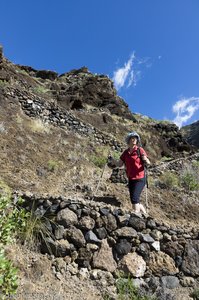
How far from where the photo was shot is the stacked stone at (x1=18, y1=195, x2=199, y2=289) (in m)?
4.99

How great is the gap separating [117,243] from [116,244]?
0.8 inches

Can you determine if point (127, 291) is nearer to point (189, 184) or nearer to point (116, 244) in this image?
point (116, 244)

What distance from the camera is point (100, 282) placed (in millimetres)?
4781

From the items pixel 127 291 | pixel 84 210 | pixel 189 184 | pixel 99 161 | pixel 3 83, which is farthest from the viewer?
pixel 3 83

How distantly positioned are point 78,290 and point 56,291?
338 mm

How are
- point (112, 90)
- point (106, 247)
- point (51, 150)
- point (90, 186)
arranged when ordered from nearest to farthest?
point (106, 247), point (90, 186), point (51, 150), point (112, 90)

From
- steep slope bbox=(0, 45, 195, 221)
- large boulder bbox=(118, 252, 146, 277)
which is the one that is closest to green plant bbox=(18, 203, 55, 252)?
large boulder bbox=(118, 252, 146, 277)

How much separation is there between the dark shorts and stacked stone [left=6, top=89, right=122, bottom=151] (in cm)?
1024

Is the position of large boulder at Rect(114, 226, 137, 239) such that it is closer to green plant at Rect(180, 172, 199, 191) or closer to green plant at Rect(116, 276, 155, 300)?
green plant at Rect(116, 276, 155, 300)

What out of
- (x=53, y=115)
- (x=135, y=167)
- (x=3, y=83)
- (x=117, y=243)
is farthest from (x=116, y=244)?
(x=3, y=83)

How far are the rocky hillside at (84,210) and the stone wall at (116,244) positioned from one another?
0.01 meters

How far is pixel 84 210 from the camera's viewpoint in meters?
5.29

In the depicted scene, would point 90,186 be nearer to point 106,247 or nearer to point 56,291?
point 106,247

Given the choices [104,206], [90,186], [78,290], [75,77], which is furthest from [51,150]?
[75,77]
